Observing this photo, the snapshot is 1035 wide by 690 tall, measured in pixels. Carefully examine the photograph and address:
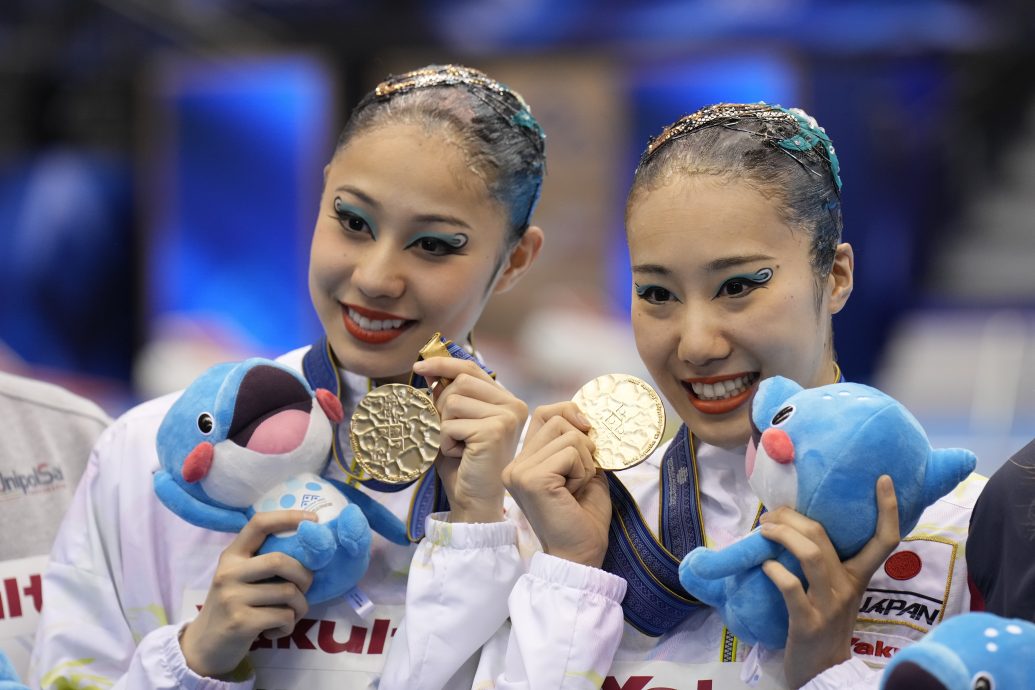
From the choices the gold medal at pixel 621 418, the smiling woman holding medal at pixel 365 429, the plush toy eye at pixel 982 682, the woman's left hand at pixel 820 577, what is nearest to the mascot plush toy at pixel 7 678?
the smiling woman holding medal at pixel 365 429

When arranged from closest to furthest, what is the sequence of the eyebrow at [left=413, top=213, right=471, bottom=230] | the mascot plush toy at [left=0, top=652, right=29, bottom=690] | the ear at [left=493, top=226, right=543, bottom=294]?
the mascot plush toy at [left=0, top=652, right=29, bottom=690], the eyebrow at [left=413, top=213, right=471, bottom=230], the ear at [left=493, top=226, right=543, bottom=294]

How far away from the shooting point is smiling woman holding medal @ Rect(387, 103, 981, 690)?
1904 millimetres

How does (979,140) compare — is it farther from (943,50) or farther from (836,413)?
(836,413)

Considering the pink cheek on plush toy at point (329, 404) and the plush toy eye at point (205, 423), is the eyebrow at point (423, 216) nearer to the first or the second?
the pink cheek on plush toy at point (329, 404)

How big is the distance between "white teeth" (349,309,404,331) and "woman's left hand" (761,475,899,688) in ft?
2.61

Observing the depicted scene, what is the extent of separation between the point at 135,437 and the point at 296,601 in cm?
51

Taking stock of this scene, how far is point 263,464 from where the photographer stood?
1.97 metres

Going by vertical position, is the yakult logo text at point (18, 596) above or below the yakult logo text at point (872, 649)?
below

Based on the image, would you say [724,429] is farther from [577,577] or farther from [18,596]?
[18,596]

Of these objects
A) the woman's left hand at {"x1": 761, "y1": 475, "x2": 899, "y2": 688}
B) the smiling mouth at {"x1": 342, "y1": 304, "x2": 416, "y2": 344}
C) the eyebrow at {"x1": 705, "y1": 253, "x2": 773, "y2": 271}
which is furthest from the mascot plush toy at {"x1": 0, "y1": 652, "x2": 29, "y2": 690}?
the eyebrow at {"x1": 705, "y1": 253, "x2": 773, "y2": 271}

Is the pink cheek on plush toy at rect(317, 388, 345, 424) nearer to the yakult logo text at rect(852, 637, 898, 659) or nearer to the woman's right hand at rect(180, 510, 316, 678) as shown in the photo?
the woman's right hand at rect(180, 510, 316, 678)

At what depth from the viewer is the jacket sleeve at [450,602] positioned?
199cm

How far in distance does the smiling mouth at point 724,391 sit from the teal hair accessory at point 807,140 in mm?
340

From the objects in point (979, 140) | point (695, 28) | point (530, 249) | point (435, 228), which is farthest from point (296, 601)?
point (979, 140)
